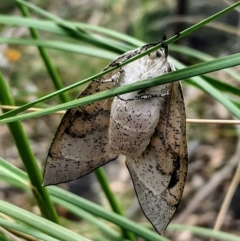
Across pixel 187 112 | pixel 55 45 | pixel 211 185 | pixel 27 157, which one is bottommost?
pixel 27 157

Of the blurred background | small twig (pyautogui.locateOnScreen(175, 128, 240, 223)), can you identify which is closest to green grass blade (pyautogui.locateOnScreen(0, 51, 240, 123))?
the blurred background

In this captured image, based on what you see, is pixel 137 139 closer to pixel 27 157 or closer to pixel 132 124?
pixel 132 124

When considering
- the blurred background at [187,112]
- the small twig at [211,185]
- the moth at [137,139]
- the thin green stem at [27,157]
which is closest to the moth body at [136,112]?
the moth at [137,139]

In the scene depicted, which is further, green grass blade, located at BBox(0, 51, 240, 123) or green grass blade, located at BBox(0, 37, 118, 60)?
green grass blade, located at BBox(0, 37, 118, 60)

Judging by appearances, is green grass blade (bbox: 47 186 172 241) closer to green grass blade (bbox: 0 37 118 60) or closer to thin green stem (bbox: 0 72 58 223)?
thin green stem (bbox: 0 72 58 223)

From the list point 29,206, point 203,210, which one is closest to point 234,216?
point 203,210

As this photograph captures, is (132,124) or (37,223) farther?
(132,124)

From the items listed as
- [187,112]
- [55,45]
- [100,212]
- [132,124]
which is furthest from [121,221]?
[187,112]
